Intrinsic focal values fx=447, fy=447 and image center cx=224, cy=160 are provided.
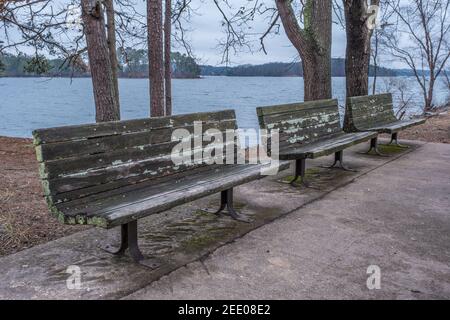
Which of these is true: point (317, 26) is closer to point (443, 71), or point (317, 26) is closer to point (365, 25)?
point (365, 25)

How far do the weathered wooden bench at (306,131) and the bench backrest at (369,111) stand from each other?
0.35 metres

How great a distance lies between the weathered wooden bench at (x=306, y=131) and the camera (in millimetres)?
4793

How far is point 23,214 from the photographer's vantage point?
14.2ft

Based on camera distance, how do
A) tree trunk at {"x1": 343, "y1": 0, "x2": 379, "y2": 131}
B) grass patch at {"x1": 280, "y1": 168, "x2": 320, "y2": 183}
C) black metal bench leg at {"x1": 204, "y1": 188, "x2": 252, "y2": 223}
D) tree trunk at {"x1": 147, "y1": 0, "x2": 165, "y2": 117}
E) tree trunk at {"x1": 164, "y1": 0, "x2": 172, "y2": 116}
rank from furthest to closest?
1. tree trunk at {"x1": 164, "y1": 0, "x2": 172, "y2": 116}
2. tree trunk at {"x1": 147, "y1": 0, "x2": 165, "y2": 117}
3. tree trunk at {"x1": 343, "y1": 0, "x2": 379, "y2": 131}
4. grass patch at {"x1": 280, "y1": 168, "x2": 320, "y2": 183}
5. black metal bench leg at {"x1": 204, "y1": 188, "x2": 252, "y2": 223}

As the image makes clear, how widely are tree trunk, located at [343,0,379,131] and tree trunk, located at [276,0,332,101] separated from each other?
2.99 feet

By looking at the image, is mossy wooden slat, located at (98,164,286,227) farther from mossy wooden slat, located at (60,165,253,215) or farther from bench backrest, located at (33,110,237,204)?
bench backrest, located at (33,110,237,204)

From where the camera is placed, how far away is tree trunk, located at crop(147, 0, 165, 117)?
8.27m

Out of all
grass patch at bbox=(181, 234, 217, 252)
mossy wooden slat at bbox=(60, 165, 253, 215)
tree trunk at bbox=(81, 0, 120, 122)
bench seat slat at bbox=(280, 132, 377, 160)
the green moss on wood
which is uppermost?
tree trunk at bbox=(81, 0, 120, 122)

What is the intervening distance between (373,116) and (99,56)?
4353mm

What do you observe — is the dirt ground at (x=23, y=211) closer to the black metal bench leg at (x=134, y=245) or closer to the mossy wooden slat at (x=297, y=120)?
the black metal bench leg at (x=134, y=245)

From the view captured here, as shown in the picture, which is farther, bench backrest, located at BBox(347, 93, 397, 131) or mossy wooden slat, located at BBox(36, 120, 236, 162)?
bench backrest, located at BBox(347, 93, 397, 131)

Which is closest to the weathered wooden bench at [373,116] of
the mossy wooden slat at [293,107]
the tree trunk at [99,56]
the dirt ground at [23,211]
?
the mossy wooden slat at [293,107]

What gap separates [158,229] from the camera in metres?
3.73

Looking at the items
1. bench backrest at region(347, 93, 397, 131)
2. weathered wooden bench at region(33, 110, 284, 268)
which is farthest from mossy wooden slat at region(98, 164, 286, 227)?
bench backrest at region(347, 93, 397, 131)
